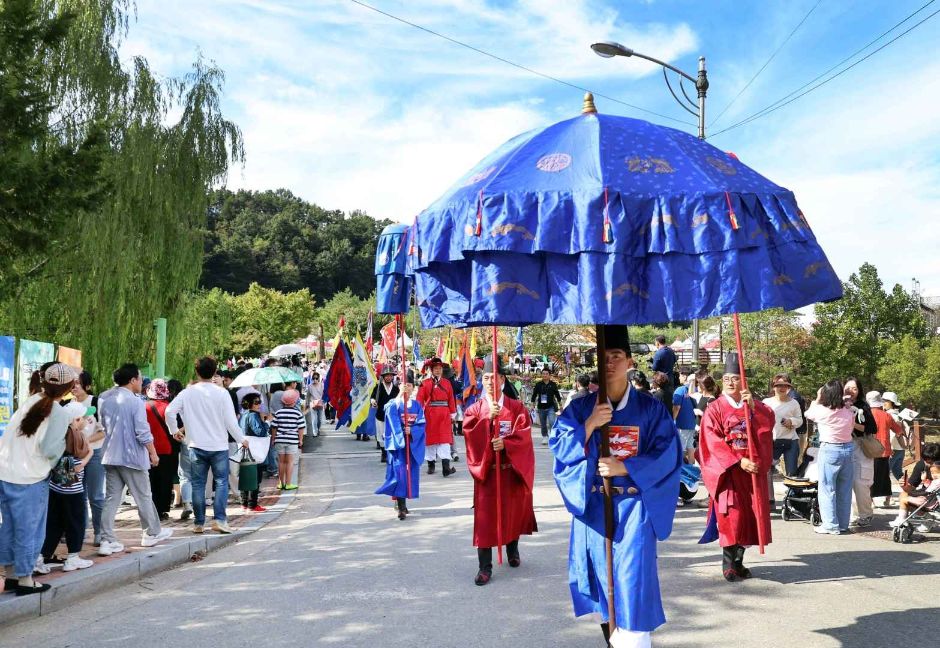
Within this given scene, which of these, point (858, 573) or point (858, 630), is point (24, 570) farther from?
point (858, 573)

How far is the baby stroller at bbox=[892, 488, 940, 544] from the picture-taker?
7.31 meters

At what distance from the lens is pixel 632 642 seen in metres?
3.90

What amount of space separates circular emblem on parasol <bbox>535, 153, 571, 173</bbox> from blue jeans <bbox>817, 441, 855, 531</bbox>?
572 centimetres

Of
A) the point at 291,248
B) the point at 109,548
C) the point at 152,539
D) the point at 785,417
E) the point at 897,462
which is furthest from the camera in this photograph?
the point at 291,248

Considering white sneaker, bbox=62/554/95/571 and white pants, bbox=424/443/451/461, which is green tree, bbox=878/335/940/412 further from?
Result: white sneaker, bbox=62/554/95/571

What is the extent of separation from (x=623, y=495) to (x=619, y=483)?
70 mm

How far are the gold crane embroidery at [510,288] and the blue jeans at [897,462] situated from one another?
849cm

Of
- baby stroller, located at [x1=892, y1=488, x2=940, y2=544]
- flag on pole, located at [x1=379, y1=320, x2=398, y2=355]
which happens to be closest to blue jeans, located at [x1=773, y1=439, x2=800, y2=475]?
baby stroller, located at [x1=892, y1=488, x2=940, y2=544]

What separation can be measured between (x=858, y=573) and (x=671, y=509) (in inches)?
120

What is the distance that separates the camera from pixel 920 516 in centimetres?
738

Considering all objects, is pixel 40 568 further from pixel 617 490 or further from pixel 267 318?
pixel 267 318

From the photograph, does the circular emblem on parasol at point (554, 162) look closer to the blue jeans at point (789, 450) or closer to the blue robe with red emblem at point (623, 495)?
the blue robe with red emblem at point (623, 495)

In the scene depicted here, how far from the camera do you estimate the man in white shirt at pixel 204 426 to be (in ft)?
24.8

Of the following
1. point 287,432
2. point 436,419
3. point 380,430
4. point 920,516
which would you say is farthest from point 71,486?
point 380,430
